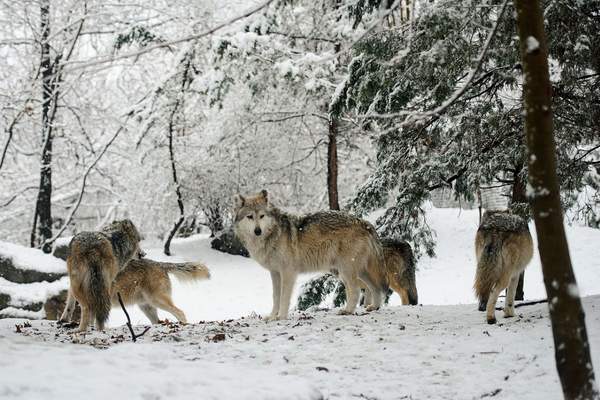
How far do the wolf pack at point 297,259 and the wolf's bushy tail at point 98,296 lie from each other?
0.01 meters

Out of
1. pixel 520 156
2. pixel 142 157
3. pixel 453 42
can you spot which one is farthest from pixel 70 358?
pixel 142 157

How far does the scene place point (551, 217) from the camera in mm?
4000

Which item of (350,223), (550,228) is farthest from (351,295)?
(550,228)

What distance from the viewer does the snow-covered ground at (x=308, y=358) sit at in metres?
3.98

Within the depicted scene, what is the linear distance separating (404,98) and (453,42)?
3.60 feet

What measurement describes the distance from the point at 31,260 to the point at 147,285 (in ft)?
23.7

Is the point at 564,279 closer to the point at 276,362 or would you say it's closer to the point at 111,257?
the point at 276,362

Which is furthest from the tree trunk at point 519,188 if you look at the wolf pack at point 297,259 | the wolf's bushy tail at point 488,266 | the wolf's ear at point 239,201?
the wolf's ear at point 239,201

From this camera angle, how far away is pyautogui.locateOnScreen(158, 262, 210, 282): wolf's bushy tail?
10.3m

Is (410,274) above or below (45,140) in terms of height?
below

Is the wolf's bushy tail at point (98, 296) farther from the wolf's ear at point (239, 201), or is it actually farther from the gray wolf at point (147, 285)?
the wolf's ear at point (239, 201)

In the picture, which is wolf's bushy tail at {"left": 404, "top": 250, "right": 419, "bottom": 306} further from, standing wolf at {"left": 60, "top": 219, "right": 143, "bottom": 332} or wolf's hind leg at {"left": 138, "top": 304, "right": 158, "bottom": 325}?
standing wolf at {"left": 60, "top": 219, "right": 143, "bottom": 332}

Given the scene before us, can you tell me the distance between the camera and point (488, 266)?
7250mm

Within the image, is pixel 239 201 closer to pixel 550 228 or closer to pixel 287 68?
pixel 550 228
